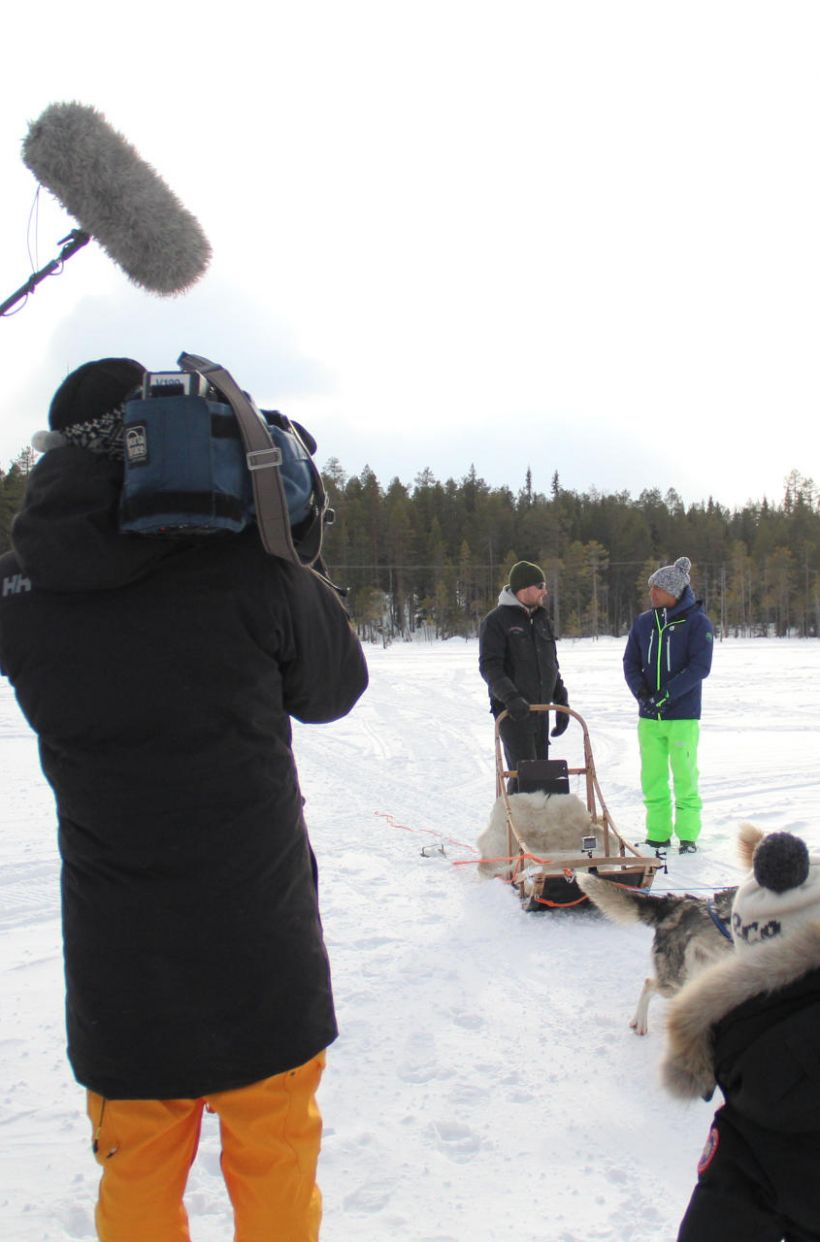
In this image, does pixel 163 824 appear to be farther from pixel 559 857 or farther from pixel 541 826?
pixel 541 826

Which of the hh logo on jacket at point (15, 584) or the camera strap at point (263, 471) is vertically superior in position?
the camera strap at point (263, 471)

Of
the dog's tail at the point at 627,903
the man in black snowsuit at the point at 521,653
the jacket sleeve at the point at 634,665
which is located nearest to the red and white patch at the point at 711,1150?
the dog's tail at the point at 627,903

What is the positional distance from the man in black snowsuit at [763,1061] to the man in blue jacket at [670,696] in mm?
4356

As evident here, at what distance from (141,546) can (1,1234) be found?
198cm

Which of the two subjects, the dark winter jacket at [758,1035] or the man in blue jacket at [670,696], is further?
the man in blue jacket at [670,696]

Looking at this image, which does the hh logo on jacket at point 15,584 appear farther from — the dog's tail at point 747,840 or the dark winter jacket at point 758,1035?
the dog's tail at point 747,840

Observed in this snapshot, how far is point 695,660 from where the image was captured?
6.09 metres

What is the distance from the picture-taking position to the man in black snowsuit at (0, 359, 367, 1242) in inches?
54.0

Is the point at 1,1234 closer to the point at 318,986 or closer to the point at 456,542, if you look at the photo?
the point at 318,986

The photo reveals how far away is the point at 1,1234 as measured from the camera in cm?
218

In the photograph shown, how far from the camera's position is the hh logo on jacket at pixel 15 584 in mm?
1425

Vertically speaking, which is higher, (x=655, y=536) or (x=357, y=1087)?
(x=655, y=536)

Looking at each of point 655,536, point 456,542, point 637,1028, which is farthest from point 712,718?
point 655,536

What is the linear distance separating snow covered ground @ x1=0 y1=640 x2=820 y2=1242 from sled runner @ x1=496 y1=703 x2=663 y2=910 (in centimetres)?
14
